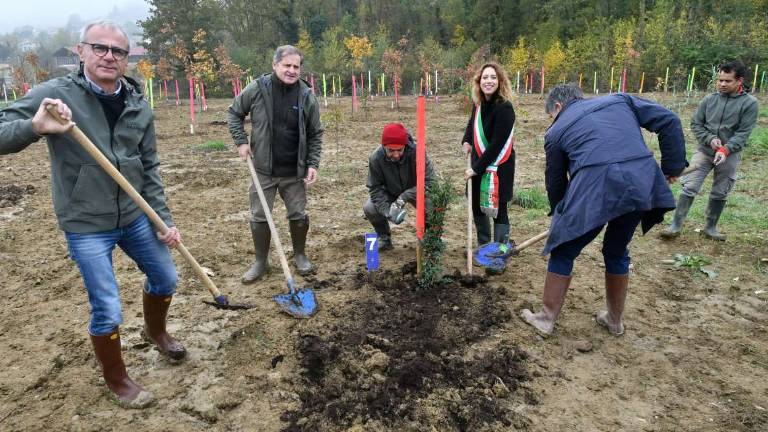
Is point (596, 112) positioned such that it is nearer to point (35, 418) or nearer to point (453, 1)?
point (35, 418)

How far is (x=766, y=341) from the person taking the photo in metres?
3.41

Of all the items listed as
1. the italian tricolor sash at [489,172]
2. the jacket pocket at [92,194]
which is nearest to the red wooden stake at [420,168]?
the italian tricolor sash at [489,172]

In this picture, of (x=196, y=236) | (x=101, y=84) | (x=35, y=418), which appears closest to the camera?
(x=101, y=84)

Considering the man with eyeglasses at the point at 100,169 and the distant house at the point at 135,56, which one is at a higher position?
the distant house at the point at 135,56

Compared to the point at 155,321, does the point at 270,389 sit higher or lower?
lower

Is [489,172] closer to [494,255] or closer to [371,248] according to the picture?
[494,255]

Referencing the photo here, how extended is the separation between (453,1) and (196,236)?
36.1 meters

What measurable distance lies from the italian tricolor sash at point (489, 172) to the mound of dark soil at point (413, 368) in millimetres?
805

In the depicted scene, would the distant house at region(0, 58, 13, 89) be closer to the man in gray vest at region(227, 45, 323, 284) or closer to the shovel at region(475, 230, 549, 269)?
the man in gray vest at region(227, 45, 323, 284)

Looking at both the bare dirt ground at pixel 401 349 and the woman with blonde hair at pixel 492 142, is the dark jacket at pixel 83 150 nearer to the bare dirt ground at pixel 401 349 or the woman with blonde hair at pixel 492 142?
the bare dirt ground at pixel 401 349

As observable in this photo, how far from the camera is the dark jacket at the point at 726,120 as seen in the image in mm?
4730

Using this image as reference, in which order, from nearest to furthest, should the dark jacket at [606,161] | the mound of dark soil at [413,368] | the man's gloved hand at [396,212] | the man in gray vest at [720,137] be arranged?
the mound of dark soil at [413,368], the dark jacket at [606,161], the man's gloved hand at [396,212], the man in gray vest at [720,137]

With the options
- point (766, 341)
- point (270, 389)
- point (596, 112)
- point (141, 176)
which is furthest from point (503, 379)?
point (141, 176)

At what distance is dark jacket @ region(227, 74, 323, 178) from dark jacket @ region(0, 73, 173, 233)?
134cm
